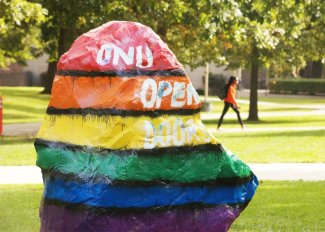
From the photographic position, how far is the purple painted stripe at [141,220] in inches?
206

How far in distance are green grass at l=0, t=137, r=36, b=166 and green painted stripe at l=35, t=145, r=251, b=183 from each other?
9.20 meters

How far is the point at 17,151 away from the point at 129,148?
454 inches

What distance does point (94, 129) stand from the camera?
538 cm

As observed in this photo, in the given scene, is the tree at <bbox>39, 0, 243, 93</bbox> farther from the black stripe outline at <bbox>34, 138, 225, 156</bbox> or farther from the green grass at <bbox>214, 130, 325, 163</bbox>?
the black stripe outline at <bbox>34, 138, 225, 156</bbox>

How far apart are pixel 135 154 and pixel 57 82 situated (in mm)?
786

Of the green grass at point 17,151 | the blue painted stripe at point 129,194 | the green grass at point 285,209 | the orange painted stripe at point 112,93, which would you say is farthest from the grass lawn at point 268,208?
the green grass at point 17,151

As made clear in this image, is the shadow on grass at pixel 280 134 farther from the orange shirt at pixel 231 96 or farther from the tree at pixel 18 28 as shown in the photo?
the tree at pixel 18 28

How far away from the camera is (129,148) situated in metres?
5.32

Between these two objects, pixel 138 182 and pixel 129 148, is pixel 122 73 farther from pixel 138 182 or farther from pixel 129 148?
pixel 138 182

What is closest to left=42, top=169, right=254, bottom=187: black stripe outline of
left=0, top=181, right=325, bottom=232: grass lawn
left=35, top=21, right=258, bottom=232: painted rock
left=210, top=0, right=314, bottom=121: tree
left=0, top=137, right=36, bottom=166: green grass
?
left=35, top=21, right=258, bottom=232: painted rock

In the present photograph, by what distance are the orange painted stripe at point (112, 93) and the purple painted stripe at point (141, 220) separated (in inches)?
27.9

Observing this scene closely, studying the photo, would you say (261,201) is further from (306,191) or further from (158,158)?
(158,158)

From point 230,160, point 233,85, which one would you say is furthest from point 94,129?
point 233,85

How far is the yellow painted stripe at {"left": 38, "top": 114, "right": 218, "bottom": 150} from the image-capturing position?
17.5 feet
